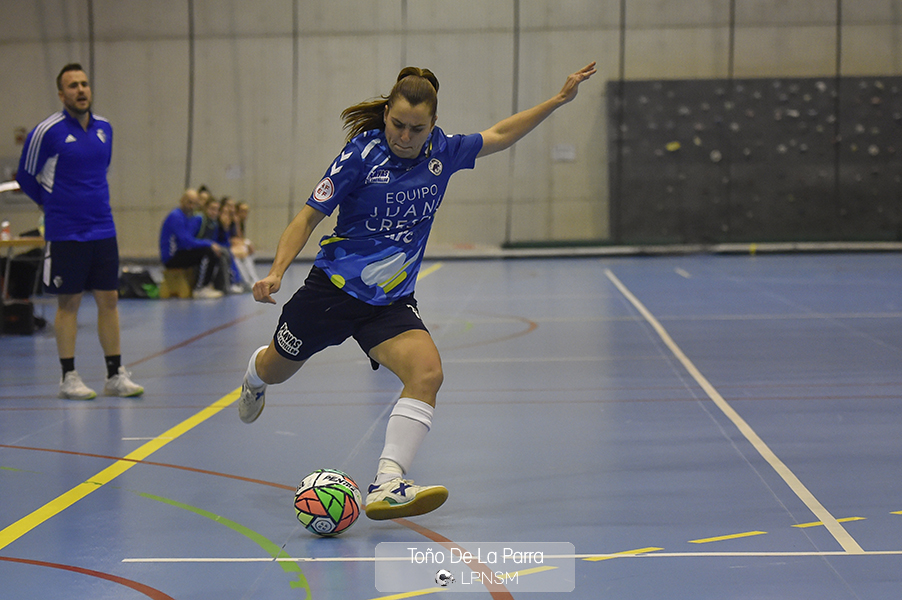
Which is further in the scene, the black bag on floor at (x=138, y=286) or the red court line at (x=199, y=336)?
the black bag on floor at (x=138, y=286)

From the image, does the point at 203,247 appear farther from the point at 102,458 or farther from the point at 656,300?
the point at 102,458

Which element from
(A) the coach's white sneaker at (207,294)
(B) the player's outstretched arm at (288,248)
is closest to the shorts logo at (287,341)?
(B) the player's outstretched arm at (288,248)

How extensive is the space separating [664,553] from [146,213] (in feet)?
69.0

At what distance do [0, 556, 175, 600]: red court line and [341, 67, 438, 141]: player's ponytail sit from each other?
190 cm

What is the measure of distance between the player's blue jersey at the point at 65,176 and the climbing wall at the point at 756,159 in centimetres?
1621

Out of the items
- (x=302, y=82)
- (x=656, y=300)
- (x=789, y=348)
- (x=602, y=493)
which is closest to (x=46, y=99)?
(x=302, y=82)

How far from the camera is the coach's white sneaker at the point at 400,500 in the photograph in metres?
3.53

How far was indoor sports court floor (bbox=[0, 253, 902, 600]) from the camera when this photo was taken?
10.6ft

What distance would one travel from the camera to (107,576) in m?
3.24

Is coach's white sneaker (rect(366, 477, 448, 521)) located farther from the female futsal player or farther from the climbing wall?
the climbing wall

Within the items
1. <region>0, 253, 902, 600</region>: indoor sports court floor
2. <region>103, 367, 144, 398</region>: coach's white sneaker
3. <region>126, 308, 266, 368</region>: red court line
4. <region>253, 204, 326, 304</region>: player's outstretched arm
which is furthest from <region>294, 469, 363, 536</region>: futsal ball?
<region>126, 308, 266, 368</region>: red court line

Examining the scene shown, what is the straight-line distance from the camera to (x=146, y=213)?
22578 mm

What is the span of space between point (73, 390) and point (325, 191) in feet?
11.8

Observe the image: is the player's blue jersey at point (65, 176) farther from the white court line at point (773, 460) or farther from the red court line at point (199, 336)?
the white court line at point (773, 460)
